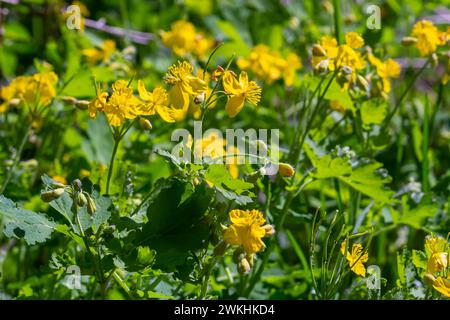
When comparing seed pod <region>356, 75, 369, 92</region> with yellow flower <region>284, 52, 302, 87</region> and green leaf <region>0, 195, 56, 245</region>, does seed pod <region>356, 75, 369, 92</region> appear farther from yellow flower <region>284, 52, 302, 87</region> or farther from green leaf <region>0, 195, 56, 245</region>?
green leaf <region>0, 195, 56, 245</region>

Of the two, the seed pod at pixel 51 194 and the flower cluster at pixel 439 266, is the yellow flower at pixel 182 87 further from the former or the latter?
the flower cluster at pixel 439 266

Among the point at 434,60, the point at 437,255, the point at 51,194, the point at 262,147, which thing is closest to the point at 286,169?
the point at 262,147

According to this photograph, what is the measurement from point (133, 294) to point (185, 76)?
45 cm

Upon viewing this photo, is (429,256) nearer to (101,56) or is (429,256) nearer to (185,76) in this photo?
(185,76)

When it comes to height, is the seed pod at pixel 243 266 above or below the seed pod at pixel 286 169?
below

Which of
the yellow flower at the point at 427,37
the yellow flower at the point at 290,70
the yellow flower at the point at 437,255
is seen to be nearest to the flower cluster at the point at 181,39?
the yellow flower at the point at 290,70

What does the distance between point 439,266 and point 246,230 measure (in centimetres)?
36

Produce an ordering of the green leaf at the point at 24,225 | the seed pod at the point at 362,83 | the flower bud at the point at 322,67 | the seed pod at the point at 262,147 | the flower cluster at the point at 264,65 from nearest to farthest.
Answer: the green leaf at the point at 24,225, the seed pod at the point at 262,147, the flower bud at the point at 322,67, the seed pod at the point at 362,83, the flower cluster at the point at 264,65

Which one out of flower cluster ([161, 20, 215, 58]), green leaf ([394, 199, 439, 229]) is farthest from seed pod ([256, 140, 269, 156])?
flower cluster ([161, 20, 215, 58])

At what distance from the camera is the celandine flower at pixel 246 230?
4.27 ft

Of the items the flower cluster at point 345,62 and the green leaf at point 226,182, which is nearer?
the green leaf at point 226,182

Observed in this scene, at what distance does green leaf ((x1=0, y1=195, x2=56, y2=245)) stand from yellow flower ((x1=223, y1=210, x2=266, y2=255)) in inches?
12.7

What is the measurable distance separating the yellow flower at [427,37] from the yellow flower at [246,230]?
81 cm
